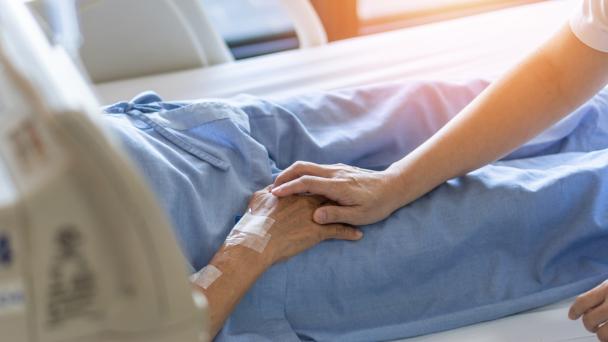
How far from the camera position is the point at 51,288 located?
0.52 m

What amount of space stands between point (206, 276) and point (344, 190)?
0.25 metres

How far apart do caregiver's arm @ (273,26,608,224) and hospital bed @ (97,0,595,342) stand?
0.45 m

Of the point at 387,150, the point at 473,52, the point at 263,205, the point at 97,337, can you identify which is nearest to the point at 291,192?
the point at 263,205

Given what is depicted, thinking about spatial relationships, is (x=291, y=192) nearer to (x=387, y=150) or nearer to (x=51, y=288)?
(x=387, y=150)

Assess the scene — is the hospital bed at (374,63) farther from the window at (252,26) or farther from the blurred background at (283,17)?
the window at (252,26)

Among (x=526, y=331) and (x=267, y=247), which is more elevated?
(x=267, y=247)

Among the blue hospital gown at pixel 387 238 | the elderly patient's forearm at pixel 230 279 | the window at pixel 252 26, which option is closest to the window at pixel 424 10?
the window at pixel 252 26

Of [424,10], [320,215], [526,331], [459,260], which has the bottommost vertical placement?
[526,331]

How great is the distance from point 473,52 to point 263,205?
3.02 feet

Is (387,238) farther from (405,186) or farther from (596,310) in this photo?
(596,310)

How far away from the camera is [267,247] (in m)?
1.08

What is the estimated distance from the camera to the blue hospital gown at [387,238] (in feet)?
3.57

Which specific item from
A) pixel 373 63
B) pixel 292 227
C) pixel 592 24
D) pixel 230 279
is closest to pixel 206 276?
pixel 230 279

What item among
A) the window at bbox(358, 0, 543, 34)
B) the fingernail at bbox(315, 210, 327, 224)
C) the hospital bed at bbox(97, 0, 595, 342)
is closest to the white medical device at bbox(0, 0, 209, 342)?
the fingernail at bbox(315, 210, 327, 224)
